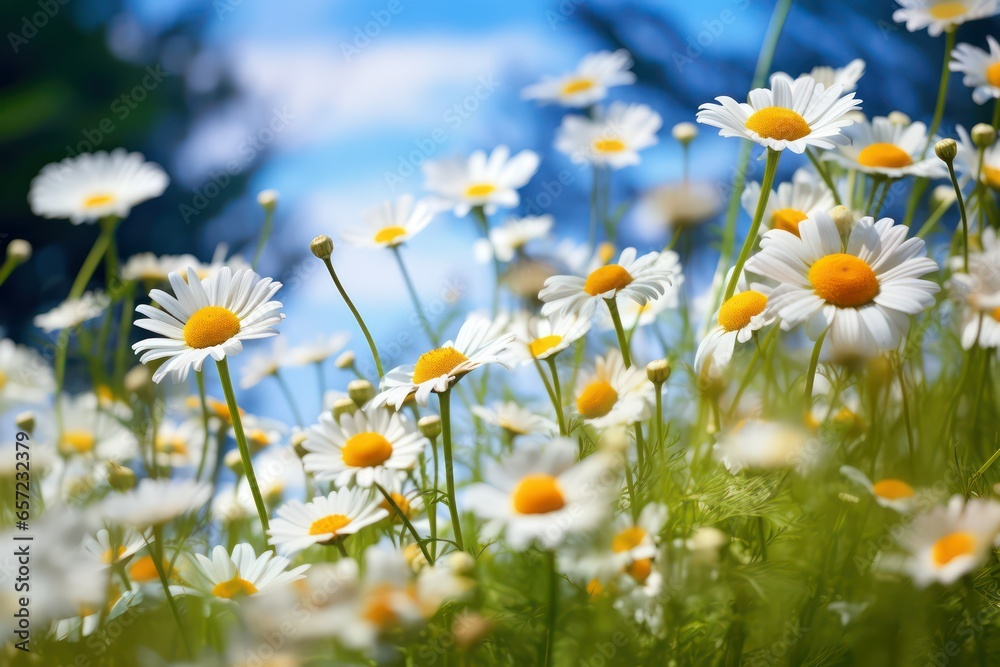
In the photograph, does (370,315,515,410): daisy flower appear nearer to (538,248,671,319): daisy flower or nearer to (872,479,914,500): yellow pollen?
(538,248,671,319): daisy flower

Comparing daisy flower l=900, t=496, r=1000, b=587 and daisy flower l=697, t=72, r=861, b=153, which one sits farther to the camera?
daisy flower l=697, t=72, r=861, b=153

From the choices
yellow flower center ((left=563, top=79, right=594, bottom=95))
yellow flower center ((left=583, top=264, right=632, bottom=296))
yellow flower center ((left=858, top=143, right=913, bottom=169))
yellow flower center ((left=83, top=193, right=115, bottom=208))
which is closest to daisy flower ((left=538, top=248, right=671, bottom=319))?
yellow flower center ((left=583, top=264, right=632, bottom=296))

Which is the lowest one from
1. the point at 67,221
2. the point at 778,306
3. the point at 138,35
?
the point at 67,221

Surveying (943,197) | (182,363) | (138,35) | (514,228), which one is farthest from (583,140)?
(138,35)

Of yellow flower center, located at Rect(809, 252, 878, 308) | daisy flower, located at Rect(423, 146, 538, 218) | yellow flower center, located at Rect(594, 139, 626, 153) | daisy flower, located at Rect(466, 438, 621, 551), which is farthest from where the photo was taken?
yellow flower center, located at Rect(594, 139, 626, 153)

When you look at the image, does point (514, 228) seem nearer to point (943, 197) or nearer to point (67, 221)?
point (943, 197)

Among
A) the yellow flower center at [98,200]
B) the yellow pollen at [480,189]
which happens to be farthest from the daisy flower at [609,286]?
the yellow flower center at [98,200]
